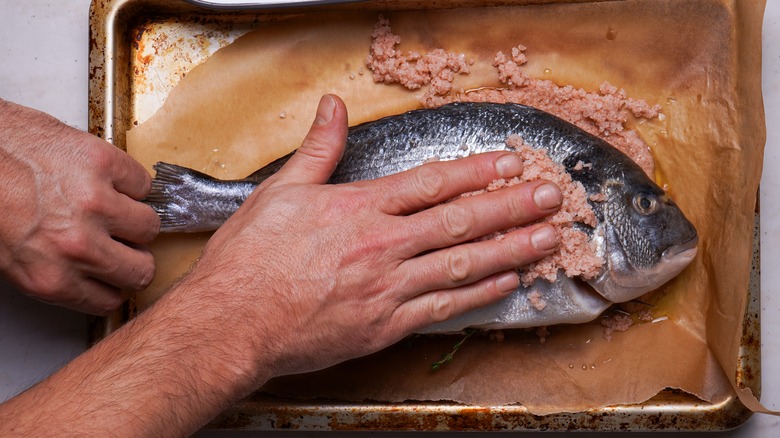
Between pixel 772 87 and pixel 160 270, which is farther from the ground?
pixel 772 87

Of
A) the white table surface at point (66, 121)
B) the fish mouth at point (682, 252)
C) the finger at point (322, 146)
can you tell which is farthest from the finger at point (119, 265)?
the fish mouth at point (682, 252)

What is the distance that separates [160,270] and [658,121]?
4.29ft

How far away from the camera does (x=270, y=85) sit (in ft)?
6.13

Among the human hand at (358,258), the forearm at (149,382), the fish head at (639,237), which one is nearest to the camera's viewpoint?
the forearm at (149,382)

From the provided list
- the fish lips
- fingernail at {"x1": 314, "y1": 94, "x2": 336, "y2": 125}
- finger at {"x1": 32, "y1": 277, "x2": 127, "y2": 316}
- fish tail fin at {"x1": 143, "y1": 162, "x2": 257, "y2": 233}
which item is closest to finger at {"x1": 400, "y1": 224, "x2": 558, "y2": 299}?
the fish lips

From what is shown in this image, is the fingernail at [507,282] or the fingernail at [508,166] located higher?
the fingernail at [508,166]

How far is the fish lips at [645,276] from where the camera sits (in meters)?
1.59

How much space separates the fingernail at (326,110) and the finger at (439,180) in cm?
17

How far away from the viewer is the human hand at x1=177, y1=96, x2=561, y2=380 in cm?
143

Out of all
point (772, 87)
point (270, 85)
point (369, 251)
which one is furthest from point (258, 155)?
point (772, 87)

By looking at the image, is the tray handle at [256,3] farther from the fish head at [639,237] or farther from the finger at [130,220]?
the fish head at [639,237]

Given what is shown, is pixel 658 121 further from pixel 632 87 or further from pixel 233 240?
pixel 233 240

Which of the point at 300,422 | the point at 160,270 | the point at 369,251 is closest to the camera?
the point at 369,251

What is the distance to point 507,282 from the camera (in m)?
1.51
